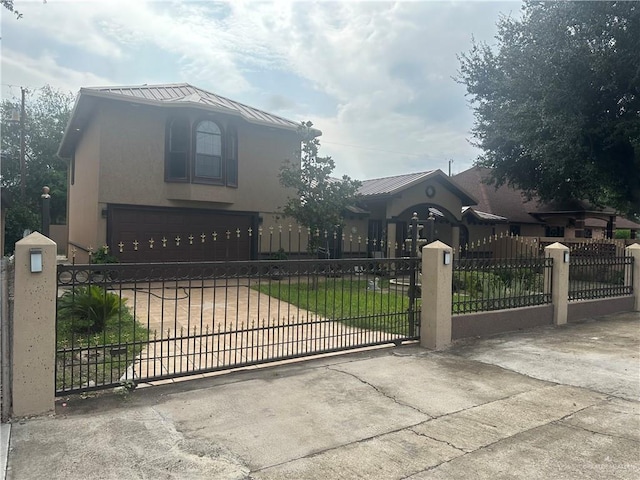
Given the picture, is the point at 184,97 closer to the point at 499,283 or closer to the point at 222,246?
the point at 222,246

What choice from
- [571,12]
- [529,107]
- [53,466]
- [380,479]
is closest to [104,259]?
[53,466]

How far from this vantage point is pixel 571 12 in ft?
46.6

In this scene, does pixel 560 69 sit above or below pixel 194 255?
above

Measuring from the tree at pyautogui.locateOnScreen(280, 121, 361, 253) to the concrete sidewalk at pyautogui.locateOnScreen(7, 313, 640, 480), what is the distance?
8.71 meters

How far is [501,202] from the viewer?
28531mm

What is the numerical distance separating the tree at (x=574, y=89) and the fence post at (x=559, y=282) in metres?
7.39

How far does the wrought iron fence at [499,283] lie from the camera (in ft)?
26.6

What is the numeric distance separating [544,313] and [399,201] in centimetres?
1086

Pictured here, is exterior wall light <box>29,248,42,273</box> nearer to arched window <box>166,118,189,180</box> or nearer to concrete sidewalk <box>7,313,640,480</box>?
concrete sidewalk <box>7,313,640,480</box>

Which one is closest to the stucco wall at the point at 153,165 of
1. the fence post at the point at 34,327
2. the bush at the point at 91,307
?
the bush at the point at 91,307

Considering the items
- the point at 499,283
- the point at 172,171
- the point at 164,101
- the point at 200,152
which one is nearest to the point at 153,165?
the point at 172,171

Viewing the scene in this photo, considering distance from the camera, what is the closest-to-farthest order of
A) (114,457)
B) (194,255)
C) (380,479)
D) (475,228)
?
(380,479)
(114,457)
(194,255)
(475,228)

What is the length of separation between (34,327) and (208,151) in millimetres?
12140

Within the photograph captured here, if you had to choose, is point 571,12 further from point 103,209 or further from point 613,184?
point 103,209
